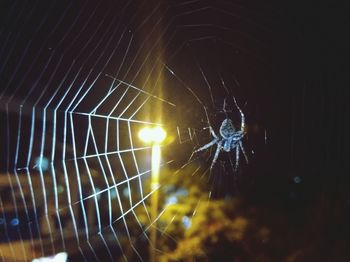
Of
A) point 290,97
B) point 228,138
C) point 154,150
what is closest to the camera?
point 228,138

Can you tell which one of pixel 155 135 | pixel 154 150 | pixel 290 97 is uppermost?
pixel 290 97

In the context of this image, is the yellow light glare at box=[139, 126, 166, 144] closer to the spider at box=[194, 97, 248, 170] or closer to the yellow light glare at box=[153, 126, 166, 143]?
the yellow light glare at box=[153, 126, 166, 143]

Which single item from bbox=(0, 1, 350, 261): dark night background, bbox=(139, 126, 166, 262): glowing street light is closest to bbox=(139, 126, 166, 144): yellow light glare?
bbox=(139, 126, 166, 262): glowing street light

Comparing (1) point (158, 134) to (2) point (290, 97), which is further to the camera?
(2) point (290, 97)

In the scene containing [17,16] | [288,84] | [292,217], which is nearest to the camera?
[17,16]

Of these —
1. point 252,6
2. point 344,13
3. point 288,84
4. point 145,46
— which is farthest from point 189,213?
point 344,13

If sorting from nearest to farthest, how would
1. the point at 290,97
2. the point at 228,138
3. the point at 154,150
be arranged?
the point at 228,138 → the point at 154,150 → the point at 290,97

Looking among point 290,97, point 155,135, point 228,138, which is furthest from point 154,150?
point 290,97

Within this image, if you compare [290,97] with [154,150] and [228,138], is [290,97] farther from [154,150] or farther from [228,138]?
[154,150]

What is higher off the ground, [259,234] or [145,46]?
[145,46]

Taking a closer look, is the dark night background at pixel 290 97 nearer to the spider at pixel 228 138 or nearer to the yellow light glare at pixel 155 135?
the spider at pixel 228 138

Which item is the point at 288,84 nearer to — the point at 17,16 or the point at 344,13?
the point at 344,13
